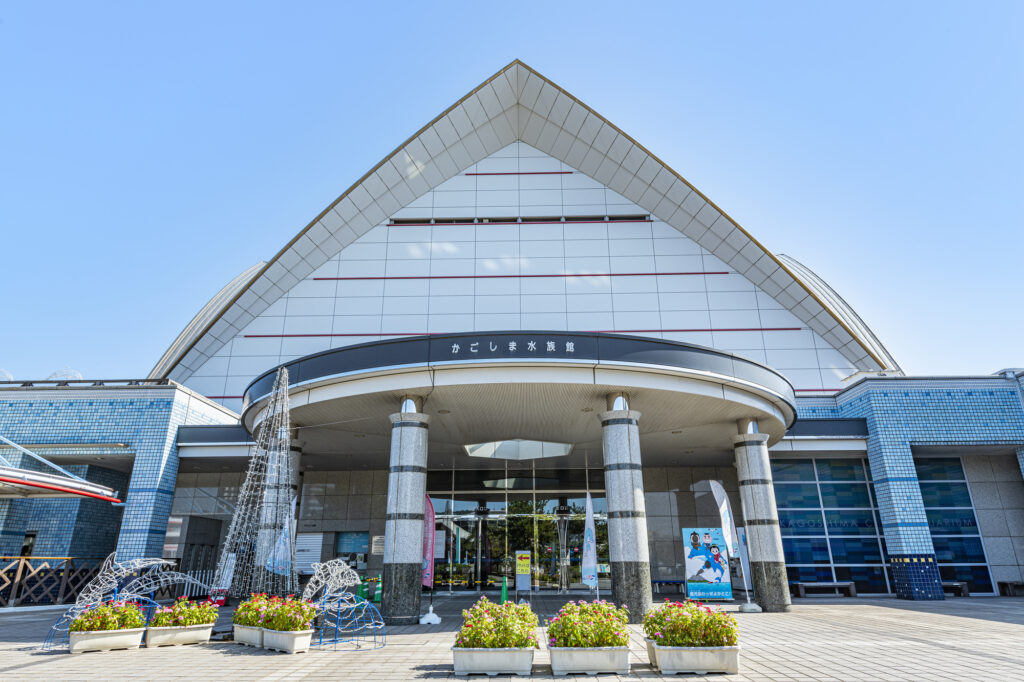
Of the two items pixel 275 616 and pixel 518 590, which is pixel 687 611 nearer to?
pixel 275 616

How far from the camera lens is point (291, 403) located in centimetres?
1551

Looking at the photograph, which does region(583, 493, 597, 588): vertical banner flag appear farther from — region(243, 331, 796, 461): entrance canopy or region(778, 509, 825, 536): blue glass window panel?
region(778, 509, 825, 536): blue glass window panel

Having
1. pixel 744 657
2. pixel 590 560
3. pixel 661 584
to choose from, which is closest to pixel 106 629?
pixel 590 560

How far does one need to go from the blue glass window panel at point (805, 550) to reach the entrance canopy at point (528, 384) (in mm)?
7200

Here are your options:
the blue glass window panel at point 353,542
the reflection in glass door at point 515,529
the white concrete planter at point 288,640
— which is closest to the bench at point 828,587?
the reflection in glass door at point 515,529

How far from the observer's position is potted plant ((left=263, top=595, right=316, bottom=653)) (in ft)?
A: 33.7

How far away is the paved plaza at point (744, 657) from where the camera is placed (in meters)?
8.18

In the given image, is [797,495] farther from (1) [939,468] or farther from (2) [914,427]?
(1) [939,468]

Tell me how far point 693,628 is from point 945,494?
20368mm

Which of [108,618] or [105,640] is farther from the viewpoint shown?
[108,618]

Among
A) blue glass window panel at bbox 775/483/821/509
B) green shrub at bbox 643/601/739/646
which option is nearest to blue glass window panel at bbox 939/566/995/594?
blue glass window panel at bbox 775/483/821/509

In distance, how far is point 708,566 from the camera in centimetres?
1614

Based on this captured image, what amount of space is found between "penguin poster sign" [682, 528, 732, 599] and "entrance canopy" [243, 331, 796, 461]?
3.34m

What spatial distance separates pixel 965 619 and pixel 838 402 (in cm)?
1107
